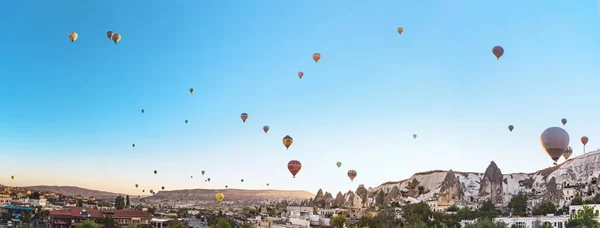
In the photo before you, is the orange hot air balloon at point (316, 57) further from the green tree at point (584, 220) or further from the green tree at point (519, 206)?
the green tree at point (519, 206)

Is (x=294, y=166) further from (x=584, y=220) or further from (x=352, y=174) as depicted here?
(x=352, y=174)

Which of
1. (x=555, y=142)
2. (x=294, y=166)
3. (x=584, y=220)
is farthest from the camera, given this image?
(x=294, y=166)

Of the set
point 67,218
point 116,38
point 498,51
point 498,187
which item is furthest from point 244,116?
point 498,187

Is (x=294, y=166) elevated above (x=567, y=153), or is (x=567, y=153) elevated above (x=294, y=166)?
(x=567, y=153)

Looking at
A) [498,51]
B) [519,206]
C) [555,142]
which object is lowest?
[519,206]

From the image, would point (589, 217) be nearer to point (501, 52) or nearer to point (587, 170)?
point (501, 52)

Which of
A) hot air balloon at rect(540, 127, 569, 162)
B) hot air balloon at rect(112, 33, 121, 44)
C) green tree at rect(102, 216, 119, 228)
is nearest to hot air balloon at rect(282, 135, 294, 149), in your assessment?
hot air balloon at rect(112, 33, 121, 44)
